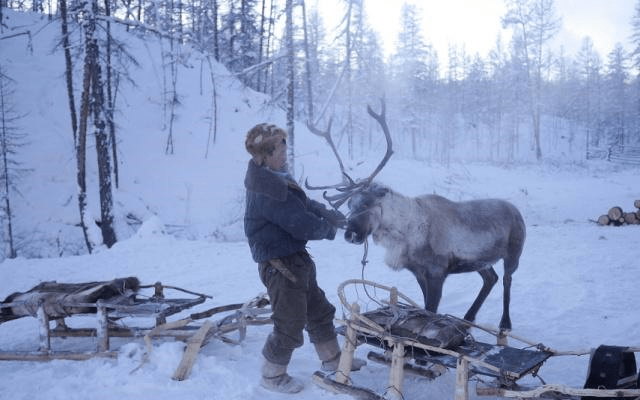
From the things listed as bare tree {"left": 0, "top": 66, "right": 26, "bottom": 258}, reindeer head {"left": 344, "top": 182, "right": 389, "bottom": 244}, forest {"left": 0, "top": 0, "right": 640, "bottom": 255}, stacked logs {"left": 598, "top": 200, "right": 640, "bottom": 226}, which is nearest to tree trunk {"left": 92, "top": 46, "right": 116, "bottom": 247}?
forest {"left": 0, "top": 0, "right": 640, "bottom": 255}

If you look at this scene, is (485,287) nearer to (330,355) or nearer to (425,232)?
(425,232)

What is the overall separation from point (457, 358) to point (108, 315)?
3.28 metres

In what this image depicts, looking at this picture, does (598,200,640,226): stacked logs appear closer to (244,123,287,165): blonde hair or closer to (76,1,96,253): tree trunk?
(244,123,287,165): blonde hair

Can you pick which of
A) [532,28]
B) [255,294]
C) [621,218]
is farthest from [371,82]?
[255,294]

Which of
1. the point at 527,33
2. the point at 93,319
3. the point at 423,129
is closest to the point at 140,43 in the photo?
the point at 527,33

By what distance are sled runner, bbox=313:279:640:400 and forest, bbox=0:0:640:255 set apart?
35.3 ft

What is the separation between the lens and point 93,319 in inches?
241

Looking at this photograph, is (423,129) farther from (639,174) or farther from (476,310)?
(476,310)

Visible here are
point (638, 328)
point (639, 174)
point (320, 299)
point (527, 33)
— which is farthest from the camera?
point (527, 33)

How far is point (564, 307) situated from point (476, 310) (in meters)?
1.30

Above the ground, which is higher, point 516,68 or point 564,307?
point 516,68

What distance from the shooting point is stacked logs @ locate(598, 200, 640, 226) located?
12.8 metres

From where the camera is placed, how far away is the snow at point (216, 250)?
414 cm

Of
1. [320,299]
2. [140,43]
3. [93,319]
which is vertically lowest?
[93,319]
